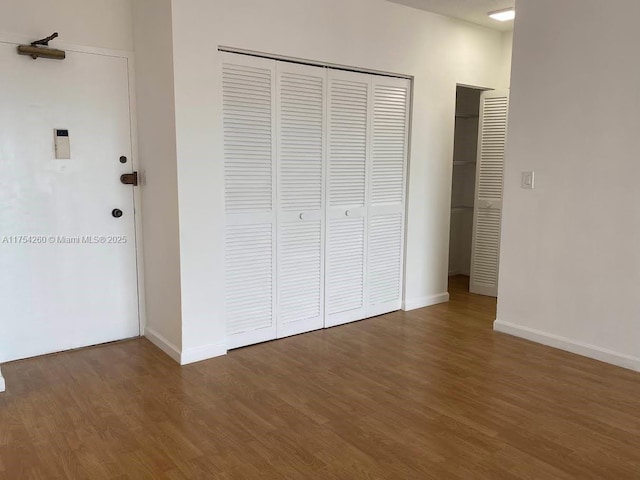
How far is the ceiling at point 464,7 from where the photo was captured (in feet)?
13.3

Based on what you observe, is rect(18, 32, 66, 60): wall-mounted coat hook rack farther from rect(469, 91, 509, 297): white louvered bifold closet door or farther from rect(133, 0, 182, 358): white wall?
rect(469, 91, 509, 297): white louvered bifold closet door

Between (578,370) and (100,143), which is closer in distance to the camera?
(578,370)

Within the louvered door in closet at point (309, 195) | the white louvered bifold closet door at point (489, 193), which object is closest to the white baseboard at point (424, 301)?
the louvered door in closet at point (309, 195)

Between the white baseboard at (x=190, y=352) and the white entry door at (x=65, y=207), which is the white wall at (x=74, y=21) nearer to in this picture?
the white entry door at (x=65, y=207)

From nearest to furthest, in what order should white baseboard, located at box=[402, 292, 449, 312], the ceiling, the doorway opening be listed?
1. the ceiling
2. white baseboard, located at box=[402, 292, 449, 312]
3. the doorway opening

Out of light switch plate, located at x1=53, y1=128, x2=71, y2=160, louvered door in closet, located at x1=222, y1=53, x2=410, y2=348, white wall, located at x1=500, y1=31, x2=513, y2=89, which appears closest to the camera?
light switch plate, located at x1=53, y1=128, x2=71, y2=160

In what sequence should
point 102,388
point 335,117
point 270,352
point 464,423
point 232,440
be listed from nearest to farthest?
point 232,440 < point 464,423 < point 102,388 < point 270,352 < point 335,117

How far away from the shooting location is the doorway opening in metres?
5.85

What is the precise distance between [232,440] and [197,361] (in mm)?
1025

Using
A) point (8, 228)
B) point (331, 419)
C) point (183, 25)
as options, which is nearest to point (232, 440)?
point (331, 419)

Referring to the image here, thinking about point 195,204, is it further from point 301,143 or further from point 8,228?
point 8,228

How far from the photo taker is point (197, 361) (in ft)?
11.0

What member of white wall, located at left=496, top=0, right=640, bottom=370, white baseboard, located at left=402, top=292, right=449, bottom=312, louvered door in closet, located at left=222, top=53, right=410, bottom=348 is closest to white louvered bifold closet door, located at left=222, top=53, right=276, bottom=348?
louvered door in closet, located at left=222, top=53, right=410, bottom=348

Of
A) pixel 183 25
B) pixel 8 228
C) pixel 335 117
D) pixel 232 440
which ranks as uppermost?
pixel 183 25
